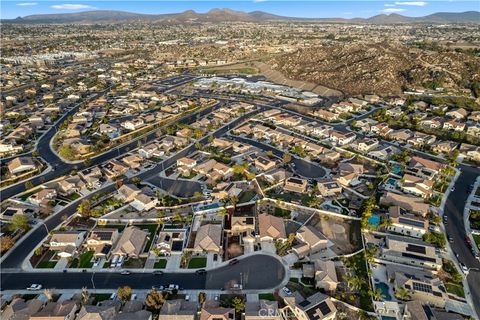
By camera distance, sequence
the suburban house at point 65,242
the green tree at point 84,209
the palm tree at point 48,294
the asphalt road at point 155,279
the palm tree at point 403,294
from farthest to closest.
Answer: the green tree at point 84,209
the suburban house at point 65,242
the asphalt road at point 155,279
the palm tree at point 48,294
the palm tree at point 403,294

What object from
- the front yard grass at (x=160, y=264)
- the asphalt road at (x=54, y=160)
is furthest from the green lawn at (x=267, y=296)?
the asphalt road at (x=54, y=160)

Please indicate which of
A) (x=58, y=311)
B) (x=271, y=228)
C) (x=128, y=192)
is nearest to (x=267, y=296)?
(x=271, y=228)

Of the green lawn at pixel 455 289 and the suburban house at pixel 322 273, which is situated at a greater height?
the suburban house at pixel 322 273

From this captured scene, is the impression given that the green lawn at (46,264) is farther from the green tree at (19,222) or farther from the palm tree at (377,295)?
the palm tree at (377,295)

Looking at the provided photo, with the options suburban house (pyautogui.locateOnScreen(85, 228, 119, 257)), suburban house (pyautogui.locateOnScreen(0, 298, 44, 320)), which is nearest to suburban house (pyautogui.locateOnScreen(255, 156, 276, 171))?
suburban house (pyautogui.locateOnScreen(85, 228, 119, 257))

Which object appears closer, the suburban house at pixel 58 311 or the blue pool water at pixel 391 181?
the suburban house at pixel 58 311

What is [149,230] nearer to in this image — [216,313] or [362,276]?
[216,313]
